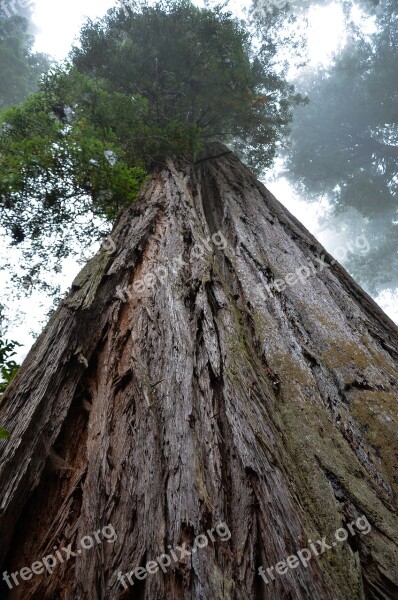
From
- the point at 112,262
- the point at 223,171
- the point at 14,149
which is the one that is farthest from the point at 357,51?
the point at 112,262

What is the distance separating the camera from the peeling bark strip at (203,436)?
114 cm

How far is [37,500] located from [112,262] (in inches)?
64.4

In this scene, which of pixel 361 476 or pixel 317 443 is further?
pixel 317 443

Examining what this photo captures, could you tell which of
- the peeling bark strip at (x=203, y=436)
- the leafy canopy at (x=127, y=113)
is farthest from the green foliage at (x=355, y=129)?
the peeling bark strip at (x=203, y=436)

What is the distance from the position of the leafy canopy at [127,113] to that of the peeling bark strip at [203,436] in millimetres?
1989

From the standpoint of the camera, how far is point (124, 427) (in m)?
1.62

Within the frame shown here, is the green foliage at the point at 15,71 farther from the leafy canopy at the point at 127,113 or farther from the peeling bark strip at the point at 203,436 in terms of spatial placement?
the peeling bark strip at the point at 203,436

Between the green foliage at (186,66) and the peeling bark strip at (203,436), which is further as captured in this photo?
the green foliage at (186,66)

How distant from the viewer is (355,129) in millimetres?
20047

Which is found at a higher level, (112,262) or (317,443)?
(112,262)

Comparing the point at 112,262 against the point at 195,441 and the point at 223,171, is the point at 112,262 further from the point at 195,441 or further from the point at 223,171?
the point at 223,171

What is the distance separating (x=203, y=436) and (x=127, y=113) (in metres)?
4.87

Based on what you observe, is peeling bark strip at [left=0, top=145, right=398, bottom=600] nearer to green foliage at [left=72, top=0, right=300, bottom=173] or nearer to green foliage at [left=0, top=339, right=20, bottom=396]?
green foliage at [left=0, top=339, right=20, bottom=396]

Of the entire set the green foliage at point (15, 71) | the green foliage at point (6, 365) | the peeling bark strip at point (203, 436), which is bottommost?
the peeling bark strip at point (203, 436)
